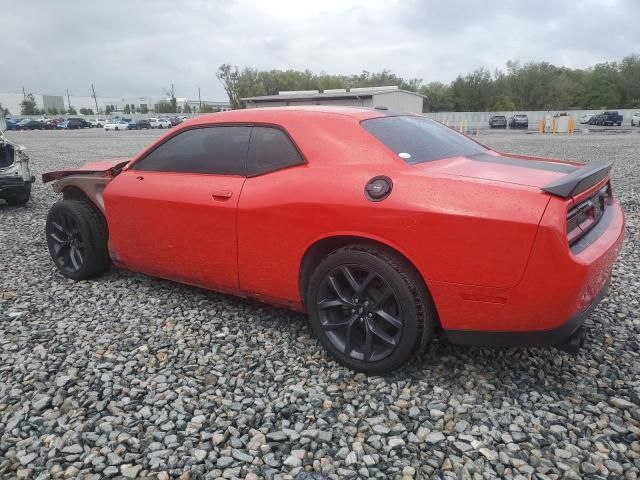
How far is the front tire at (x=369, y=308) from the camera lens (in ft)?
8.41

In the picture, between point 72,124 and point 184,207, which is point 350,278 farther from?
point 72,124

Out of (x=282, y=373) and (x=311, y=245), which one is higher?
(x=311, y=245)

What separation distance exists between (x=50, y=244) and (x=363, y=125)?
3.27 metres

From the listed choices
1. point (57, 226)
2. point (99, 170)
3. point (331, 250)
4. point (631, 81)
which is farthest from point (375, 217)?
Result: point (631, 81)

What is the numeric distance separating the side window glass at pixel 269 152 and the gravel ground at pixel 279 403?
1.13 m

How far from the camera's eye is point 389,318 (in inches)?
104

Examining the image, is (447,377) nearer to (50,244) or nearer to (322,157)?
(322,157)

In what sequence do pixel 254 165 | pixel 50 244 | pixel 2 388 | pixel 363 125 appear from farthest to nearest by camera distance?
pixel 50 244
pixel 254 165
pixel 363 125
pixel 2 388

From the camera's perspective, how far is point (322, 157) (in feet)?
9.53

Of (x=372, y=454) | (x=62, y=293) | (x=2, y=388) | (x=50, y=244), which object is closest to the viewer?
(x=372, y=454)

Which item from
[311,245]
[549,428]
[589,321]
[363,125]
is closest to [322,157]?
[363,125]

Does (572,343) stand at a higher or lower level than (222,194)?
lower

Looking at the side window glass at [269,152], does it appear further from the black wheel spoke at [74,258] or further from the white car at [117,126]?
the white car at [117,126]

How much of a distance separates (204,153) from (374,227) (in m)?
1.55
